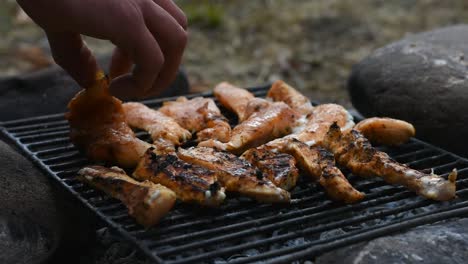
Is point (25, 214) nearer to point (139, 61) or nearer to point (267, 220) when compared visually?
point (139, 61)

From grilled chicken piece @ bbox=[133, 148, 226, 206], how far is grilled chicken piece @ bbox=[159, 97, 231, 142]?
0.41 metres

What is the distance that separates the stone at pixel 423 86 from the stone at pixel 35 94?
79.6 inches

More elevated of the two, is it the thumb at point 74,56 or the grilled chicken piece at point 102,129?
the thumb at point 74,56

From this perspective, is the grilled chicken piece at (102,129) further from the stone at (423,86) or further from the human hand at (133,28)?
the stone at (423,86)

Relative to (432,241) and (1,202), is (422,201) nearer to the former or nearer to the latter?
(432,241)

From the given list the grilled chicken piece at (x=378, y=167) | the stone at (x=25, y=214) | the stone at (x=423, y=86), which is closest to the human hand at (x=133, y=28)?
the stone at (x=25, y=214)

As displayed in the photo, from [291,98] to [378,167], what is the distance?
43.7 inches

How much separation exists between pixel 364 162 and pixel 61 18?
157 cm

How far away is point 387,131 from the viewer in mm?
3803

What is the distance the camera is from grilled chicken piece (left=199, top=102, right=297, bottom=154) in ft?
11.8

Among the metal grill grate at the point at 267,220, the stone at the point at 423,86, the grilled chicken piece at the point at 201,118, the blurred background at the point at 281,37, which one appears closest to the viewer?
the metal grill grate at the point at 267,220

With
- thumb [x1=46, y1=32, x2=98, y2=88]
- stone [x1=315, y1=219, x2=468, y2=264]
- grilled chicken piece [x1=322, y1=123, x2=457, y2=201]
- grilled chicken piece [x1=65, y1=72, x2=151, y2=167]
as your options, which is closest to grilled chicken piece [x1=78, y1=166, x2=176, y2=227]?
grilled chicken piece [x1=65, y1=72, x2=151, y2=167]

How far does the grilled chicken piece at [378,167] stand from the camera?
10.2 feet

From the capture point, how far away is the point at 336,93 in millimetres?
7602
